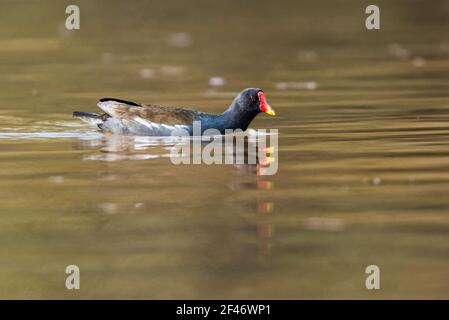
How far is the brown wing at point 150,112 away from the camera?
12.9 m

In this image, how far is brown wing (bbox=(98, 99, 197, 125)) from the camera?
12867 millimetres

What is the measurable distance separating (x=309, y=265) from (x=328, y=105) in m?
7.72

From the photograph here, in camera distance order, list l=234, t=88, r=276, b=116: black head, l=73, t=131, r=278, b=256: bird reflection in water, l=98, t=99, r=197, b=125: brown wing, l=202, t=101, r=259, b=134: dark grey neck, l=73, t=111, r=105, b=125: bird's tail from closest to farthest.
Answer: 1. l=73, t=131, r=278, b=256: bird reflection in water
2. l=98, t=99, r=197, b=125: brown wing
3. l=202, t=101, r=259, b=134: dark grey neck
4. l=234, t=88, r=276, b=116: black head
5. l=73, t=111, r=105, b=125: bird's tail

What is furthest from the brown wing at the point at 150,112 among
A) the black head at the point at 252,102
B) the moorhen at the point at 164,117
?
the black head at the point at 252,102

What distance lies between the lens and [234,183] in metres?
10.2

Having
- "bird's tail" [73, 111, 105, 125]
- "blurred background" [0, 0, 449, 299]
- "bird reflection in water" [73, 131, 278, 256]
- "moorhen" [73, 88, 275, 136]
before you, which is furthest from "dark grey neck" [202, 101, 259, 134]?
"bird's tail" [73, 111, 105, 125]

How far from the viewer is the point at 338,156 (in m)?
11.5

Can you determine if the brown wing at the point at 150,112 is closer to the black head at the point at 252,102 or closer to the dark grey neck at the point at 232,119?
the dark grey neck at the point at 232,119

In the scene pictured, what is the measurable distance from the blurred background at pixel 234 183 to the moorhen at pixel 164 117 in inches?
8.7

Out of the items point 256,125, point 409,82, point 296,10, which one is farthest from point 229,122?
point 296,10

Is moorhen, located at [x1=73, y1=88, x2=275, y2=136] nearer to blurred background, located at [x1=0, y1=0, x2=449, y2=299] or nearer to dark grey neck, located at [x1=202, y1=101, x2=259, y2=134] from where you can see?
dark grey neck, located at [x1=202, y1=101, x2=259, y2=134]

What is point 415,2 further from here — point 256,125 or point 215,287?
point 215,287

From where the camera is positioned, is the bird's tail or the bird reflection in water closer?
the bird reflection in water

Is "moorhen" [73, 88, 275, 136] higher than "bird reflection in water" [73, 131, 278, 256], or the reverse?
"moorhen" [73, 88, 275, 136]
